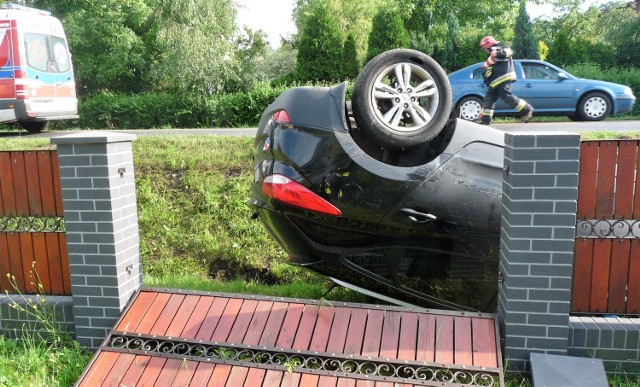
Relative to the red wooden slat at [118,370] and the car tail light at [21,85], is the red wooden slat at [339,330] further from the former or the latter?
the car tail light at [21,85]

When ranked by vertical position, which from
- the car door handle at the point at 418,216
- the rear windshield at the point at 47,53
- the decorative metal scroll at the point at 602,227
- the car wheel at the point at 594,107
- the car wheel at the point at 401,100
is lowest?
the decorative metal scroll at the point at 602,227

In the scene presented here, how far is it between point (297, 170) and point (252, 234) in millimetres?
2644

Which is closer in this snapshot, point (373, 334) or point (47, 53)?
point (373, 334)

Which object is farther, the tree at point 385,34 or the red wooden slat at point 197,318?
the tree at point 385,34

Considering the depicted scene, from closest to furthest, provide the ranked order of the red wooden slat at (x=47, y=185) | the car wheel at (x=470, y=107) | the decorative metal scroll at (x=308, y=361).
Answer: the decorative metal scroll at (x=308, y=361) < the red wooden slat at (x=47, y=185) < the car wheel at (x=470, y=107)

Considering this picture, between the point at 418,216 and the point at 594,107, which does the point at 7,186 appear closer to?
the point at 418,216

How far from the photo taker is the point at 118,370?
10.2ft

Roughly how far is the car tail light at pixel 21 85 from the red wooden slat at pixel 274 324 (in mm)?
10426

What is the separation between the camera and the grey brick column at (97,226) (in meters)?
3.43

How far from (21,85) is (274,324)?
10.7 metres

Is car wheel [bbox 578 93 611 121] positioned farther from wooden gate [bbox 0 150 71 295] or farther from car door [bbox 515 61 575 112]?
wooden gate [bbox 0 150 71 295]

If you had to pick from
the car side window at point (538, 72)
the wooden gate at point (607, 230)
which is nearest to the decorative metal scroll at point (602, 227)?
the wooden gate at point (607, 230)

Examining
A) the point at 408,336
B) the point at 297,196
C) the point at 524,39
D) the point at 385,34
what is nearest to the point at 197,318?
the point at 297,196

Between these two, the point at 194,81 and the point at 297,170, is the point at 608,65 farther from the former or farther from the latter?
the point at 297,170
